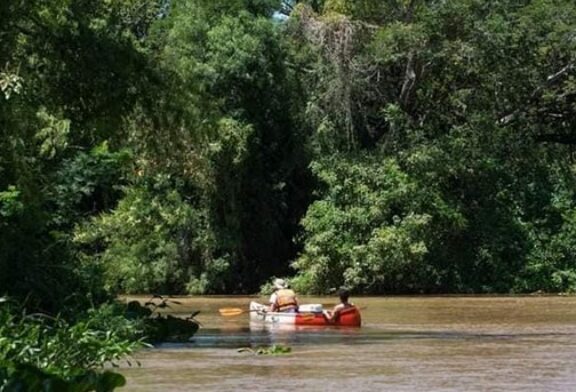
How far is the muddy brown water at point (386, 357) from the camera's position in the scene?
1372cm

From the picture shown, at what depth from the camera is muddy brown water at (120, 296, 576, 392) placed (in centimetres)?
1372

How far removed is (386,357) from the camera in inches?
663

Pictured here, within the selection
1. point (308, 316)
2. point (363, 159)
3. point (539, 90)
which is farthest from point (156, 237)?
point (308, 316)

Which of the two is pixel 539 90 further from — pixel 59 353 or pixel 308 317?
pixel 59 353

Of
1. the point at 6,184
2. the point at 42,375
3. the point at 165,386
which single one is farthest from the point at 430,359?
the point at 42,375

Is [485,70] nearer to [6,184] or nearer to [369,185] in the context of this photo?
[369,185]

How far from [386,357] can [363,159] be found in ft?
66.5

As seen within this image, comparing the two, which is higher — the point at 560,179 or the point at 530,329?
the point at 560,179

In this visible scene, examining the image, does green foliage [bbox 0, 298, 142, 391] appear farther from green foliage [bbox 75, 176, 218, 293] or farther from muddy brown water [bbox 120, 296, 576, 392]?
green foliage [bbox 75, 176, 218, 293]

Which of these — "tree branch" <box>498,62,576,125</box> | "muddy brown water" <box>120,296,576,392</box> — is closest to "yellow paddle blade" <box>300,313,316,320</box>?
"muddy brown water" <box>120,296,576,392</box>

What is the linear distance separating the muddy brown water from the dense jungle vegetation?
9.68 meters

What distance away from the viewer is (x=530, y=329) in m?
21.7

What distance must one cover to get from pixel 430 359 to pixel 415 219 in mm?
19002

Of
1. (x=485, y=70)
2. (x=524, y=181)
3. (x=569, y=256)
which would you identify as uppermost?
(x=485, y=70)
